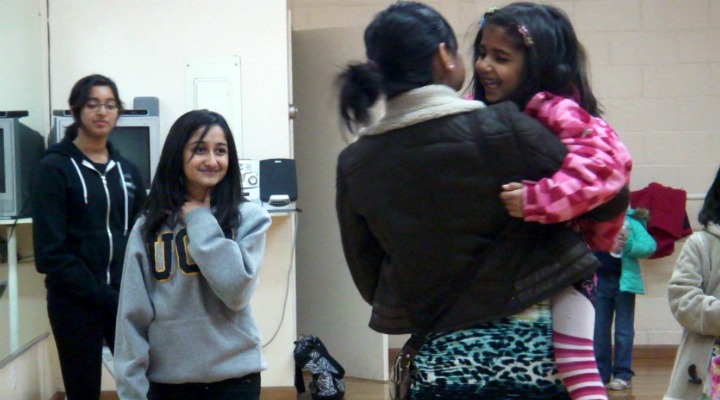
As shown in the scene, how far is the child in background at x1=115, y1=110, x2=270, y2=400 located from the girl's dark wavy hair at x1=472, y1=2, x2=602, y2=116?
1012 millimetres

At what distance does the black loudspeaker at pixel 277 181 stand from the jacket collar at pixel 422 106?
3.13 m

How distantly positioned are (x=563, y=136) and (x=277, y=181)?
10.8 ft

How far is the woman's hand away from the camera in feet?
7.47

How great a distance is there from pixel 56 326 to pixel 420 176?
6.86 ft

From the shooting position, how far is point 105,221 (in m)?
3.15

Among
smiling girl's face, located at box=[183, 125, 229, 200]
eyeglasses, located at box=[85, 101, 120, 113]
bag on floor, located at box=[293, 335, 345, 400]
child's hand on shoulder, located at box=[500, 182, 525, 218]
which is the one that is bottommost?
bag on floor, located at box=[293, 335, 345, 400]

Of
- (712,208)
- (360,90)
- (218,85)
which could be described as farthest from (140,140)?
(360,90)

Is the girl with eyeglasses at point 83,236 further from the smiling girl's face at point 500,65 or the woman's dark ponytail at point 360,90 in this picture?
the smiling girl's face at point 500,65

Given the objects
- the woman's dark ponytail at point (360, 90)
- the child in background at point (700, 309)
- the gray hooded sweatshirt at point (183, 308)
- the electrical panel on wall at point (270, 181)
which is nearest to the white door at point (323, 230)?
the electrical panel on wall at point (270, 181)

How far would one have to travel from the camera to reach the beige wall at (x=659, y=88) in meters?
6.06

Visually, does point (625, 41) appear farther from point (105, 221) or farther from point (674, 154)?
point (105, 221)

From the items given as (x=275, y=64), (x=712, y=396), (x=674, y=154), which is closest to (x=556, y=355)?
(x=712, y=396)

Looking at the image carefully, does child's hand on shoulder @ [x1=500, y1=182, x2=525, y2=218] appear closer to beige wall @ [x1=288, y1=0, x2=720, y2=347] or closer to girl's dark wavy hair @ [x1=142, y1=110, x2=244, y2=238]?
girl's dark wavy hair @ [x1=142, y1=110, x2=244, y2=238]

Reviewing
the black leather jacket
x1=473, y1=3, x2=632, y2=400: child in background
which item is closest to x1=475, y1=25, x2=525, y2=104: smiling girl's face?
x1=473, y1=3, x2=632, y2=400: child in background
